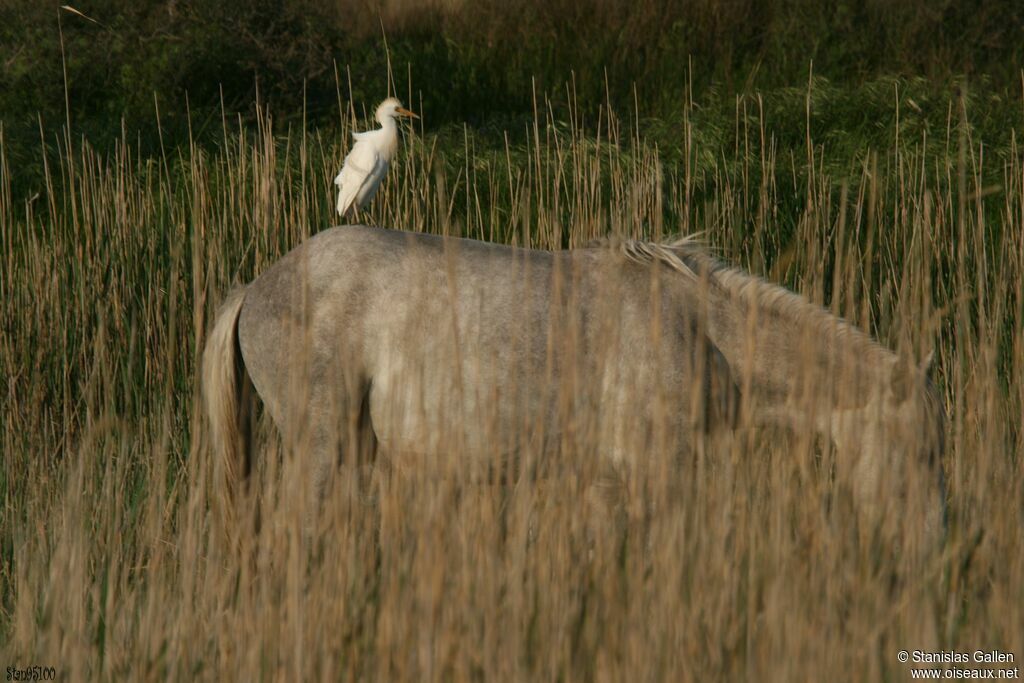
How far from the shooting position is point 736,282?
3.58m

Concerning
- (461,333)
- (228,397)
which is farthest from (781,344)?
(228,397)

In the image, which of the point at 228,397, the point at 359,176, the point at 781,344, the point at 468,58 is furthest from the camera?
the point at 468,58

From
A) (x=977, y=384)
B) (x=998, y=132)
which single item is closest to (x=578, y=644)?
(x=977, y=384)

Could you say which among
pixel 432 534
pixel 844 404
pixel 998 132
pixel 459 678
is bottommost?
pixel 459 678

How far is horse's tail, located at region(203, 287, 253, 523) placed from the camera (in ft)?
12.3

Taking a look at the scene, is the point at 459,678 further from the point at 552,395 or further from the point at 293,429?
the point at 552,395

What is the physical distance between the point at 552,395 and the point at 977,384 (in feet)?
4.09

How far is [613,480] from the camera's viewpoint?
3.50 meters

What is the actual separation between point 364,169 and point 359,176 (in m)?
0.05

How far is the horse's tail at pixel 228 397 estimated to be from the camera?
12.3 ft

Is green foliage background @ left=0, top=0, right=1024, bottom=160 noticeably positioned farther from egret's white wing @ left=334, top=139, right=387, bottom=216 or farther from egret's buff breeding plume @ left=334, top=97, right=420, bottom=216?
egret's white wing @ left=334, top=139, right=387, bottom=216

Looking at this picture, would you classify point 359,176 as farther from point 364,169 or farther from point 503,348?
point 503,348

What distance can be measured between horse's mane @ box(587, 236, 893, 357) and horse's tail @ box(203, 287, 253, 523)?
3.78 ft

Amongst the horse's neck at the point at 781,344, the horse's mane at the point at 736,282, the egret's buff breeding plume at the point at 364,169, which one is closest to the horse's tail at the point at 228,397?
the horse's mane at the point at 736,282
